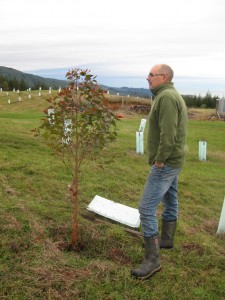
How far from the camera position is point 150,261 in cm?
445

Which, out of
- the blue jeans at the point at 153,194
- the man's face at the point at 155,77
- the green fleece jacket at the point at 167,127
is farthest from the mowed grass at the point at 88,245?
the man's face at the point at 155,77

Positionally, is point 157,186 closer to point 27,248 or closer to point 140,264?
point 140,264

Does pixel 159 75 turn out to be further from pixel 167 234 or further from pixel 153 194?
pixel 167 234

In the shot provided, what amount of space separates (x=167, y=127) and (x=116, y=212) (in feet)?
8.05

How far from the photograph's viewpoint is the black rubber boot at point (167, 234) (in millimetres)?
5103

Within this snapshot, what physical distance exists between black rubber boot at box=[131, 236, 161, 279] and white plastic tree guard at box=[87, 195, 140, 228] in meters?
1.27

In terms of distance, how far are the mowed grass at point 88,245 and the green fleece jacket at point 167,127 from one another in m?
1.42

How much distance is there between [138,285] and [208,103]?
53.1 m

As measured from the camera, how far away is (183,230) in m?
5.88

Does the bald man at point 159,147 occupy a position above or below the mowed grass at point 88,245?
above

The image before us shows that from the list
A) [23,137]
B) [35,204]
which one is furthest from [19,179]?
[23,137]

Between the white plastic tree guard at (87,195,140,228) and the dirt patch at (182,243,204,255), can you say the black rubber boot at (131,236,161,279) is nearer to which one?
the dirt patch at (182,243,204,255)

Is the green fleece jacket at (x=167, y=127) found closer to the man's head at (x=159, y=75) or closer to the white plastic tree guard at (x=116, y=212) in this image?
the man's head at (x=159, y=75)

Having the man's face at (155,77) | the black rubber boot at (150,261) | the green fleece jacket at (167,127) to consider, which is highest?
the man's face at (155,77)
